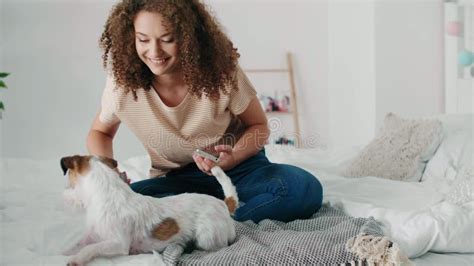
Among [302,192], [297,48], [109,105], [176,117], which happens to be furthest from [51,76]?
[302,192]

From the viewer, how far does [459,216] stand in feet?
3.82

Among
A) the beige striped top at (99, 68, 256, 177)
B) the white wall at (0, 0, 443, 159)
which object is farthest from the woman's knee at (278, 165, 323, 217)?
the white wall at (0, 0, 443, 159)

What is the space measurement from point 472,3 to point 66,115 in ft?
6.89

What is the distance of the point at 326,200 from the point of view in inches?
54.9

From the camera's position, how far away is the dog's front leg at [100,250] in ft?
2.79

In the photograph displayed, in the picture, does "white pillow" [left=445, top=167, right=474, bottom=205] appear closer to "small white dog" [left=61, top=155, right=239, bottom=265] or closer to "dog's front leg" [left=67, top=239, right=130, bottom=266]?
"small white dog" [left=61, top=155, right=239, bottom=265]

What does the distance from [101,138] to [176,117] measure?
206 mm

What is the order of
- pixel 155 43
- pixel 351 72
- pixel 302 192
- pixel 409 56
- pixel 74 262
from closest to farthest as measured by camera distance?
1. pixel 74 262
2. pixel 155 43
3. pixel 302 192
4. pixel 409 56
5. pixel 351 72

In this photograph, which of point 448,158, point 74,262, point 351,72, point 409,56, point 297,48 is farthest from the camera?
point 297,48

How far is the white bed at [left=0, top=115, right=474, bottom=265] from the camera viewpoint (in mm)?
990

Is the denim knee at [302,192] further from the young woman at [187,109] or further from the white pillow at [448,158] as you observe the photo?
the white pillow at [448,158]

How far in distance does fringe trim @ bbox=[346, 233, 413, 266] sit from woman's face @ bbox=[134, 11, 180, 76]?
51 centimetres

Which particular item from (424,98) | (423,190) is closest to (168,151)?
(423,190)

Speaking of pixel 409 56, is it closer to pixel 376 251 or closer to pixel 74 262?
pixel 376 251
